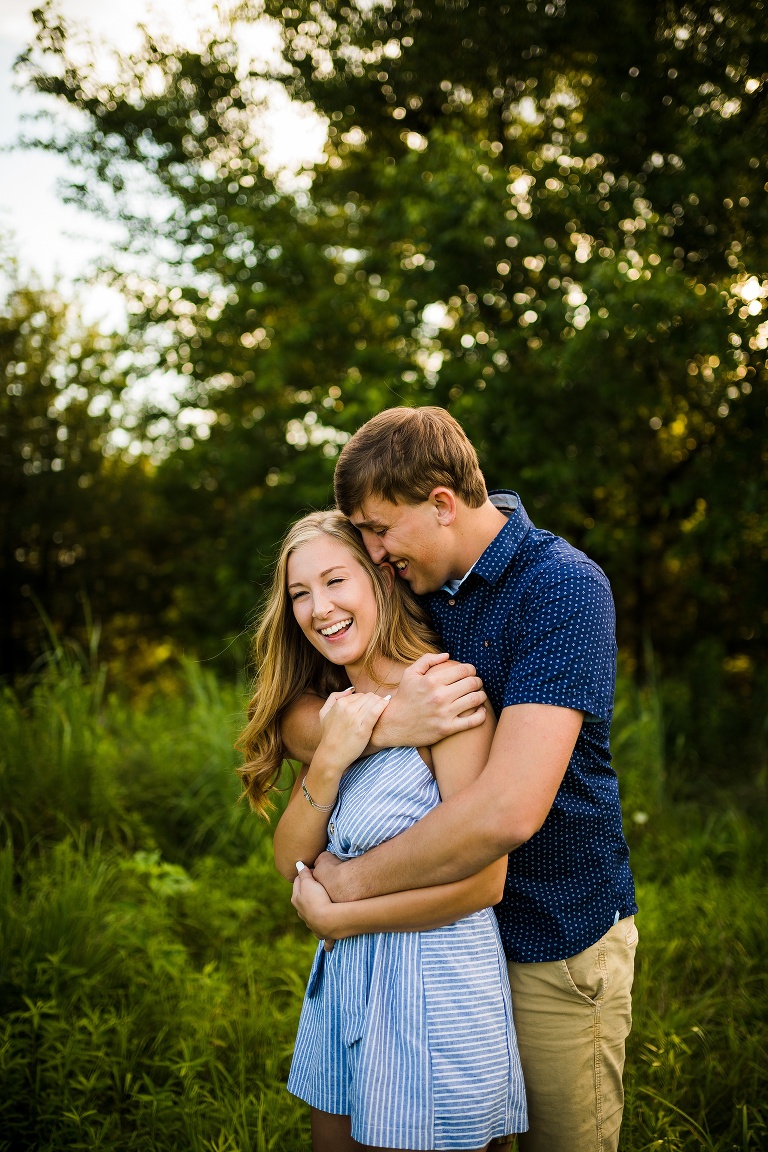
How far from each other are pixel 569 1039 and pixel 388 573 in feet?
4.07

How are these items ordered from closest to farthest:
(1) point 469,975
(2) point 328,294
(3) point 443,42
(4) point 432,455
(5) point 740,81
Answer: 1. (1) point 469,975
2. (4) point 432,455
3. (5) point 740,81
4. (3) point 443,42
5. (2) point 328,294

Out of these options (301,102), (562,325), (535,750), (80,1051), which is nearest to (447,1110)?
(535,750)

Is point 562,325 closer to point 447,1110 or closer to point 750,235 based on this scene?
point 750,235

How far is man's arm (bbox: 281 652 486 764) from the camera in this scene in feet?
6.20

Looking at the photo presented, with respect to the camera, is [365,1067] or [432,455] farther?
[432,455]

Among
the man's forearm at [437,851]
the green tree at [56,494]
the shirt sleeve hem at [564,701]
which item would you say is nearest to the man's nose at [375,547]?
the shirt sleeve hem at [564,701]

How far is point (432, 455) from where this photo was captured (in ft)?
6.82

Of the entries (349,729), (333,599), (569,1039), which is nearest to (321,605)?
(333,599)

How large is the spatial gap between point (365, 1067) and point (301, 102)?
10.8 metres

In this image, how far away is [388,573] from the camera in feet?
7.59

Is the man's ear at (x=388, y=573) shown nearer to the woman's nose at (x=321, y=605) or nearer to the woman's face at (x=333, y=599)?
the woman's face at (x=333, y=599)

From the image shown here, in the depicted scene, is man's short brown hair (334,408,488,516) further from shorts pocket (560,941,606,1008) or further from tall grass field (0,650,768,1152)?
tall grass field (0,650,768,1152)

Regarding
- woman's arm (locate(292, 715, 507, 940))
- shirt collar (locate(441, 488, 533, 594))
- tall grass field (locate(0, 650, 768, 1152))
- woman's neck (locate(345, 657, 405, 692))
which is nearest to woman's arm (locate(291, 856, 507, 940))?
woman's arm (locate(292, 715, 507, 940))

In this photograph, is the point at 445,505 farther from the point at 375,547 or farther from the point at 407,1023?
the point at 407,1023
